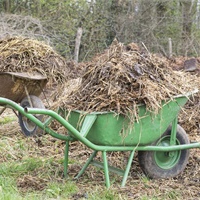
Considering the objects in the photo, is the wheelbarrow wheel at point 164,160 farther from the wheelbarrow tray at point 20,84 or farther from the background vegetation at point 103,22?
the background vegetation at point 103,22

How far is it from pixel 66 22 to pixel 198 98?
7119 millimetres

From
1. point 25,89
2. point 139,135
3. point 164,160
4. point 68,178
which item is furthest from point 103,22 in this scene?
point 139,135

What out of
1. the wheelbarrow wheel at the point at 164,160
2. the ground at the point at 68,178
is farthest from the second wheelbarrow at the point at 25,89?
the wheelbarrow wheel at the point at 164,160

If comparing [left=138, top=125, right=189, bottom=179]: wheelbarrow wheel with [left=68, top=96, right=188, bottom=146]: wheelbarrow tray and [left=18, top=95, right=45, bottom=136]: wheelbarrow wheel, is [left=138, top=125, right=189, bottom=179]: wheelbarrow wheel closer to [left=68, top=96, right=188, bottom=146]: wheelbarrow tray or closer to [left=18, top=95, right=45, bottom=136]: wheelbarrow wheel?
[left=68, top=96, right=188, bottom=146]: wheelbarrow tray

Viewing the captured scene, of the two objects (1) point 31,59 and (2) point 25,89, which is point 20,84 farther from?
(1) point 31,59

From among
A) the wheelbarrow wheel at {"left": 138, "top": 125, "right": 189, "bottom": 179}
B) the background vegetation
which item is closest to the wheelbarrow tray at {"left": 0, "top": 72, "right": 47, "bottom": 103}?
the wheelbarrow wheel at {"left": 138, "top": 125, "right": 189, "bottom": 179}

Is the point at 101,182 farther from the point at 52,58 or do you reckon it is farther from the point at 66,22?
the point at 66,22

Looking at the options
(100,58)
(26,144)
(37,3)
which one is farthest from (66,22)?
(100,58)

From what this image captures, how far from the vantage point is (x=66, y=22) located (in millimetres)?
12453

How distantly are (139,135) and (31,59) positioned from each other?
244 centimetres

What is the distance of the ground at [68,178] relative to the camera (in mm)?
3379

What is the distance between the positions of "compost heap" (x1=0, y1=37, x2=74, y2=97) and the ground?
90 cm

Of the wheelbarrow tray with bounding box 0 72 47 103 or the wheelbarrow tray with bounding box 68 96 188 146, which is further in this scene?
the wheelbarrow tray with bounding box 0 72 47 103

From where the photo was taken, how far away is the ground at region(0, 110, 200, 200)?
3.38 m
